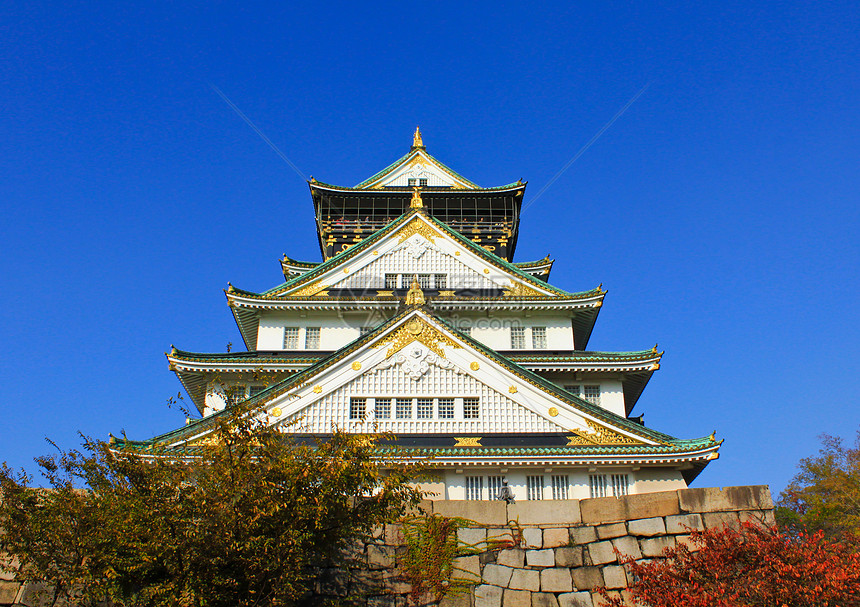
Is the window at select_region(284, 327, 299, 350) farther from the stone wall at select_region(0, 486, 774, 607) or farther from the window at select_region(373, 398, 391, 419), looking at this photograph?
the stone wall at select_region(0, 486, 774, 607)

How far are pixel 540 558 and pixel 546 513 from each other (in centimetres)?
83

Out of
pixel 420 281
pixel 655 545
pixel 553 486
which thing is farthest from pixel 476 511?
pixel 420 281

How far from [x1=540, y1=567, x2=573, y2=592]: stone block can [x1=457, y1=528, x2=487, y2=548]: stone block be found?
Answer: 3.98 feet

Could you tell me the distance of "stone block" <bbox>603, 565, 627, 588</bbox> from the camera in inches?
478

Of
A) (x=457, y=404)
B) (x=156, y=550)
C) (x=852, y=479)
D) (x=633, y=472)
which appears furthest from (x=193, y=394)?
(x=852, y=479)

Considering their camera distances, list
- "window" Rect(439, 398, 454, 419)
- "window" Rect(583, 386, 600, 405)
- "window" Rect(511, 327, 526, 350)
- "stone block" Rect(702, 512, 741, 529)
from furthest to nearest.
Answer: "window" Rect(511, 327, 526, 350) < "window" Rect(583, 386, 600, 405) < "window" Rect(439, 398, 454, 419) < "stone block" Rect(702, 512, 741, 529)

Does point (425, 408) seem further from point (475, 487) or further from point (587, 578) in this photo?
point (587, 578)

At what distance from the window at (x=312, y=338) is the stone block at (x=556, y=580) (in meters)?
16.2

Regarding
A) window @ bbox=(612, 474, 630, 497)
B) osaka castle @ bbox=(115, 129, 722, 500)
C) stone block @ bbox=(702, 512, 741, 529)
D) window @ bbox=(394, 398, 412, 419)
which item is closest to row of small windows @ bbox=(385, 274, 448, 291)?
osaka castle @ bbox=(115, 129, 722, 500)

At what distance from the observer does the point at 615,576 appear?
40.1 ft

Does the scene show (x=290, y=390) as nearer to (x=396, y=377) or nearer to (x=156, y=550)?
(x=396, y=377)

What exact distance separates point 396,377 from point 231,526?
12135 mm

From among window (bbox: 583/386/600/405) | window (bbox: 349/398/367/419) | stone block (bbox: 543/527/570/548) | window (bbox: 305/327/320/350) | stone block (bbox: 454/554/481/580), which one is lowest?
stone block (bbox: 454/554/481/580)

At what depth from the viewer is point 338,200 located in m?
34.9
